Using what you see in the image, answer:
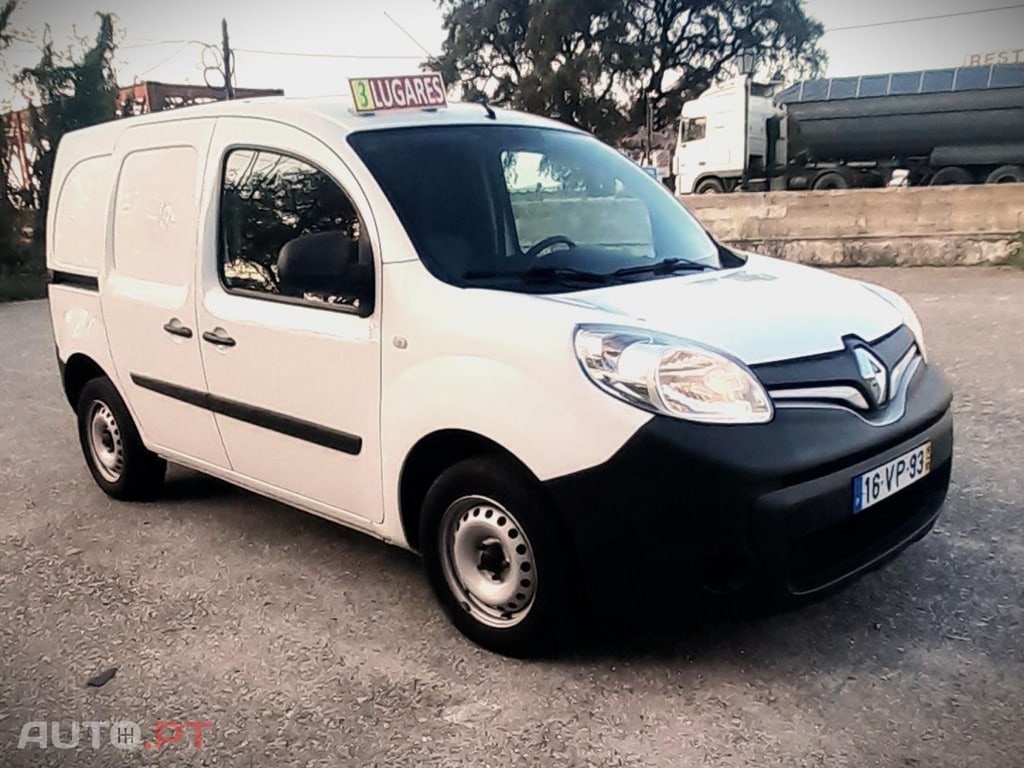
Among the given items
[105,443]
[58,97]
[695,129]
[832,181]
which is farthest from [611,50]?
[105,443]

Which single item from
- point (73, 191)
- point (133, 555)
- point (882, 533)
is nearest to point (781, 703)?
point (882, 533)

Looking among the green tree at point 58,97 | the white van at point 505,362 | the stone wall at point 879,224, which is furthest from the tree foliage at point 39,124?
the white van at point 505,362

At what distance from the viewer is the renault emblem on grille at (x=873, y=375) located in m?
2.94

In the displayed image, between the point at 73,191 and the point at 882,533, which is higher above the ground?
the point at 73,191

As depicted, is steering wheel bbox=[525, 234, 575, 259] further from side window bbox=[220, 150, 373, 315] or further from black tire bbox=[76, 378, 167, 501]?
black tire bbox=[76, 378, 167, 501]

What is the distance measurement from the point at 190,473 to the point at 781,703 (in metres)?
3.61

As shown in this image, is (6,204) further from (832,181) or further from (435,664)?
(832,181)

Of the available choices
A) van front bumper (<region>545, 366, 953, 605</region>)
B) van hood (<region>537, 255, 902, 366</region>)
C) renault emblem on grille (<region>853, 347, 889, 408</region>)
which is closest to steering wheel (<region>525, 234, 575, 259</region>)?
van hood (<region>537, 255, 902, 366</region>)

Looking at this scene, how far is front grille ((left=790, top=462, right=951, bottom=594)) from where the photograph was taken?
2.77 metres

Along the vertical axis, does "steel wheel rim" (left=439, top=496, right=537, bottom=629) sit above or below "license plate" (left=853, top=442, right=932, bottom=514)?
below

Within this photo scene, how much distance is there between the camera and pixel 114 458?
488 cm

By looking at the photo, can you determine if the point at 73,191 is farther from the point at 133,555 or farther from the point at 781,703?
the point at 781,703

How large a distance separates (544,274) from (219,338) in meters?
1.38

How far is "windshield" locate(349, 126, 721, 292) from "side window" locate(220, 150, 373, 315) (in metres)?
0.21
